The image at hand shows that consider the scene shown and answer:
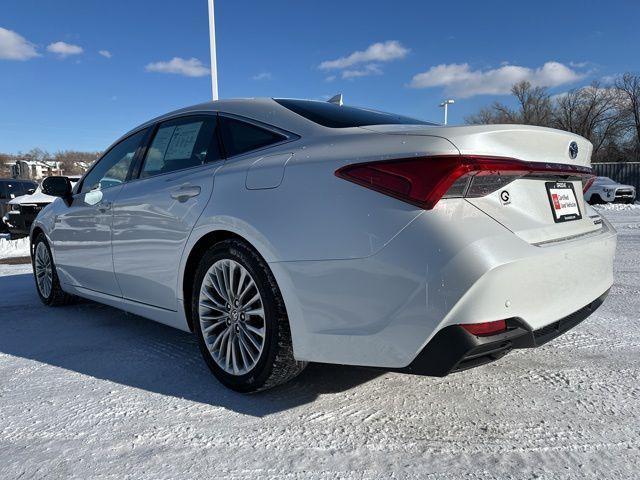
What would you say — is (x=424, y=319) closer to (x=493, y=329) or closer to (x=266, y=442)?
(x=493, y=329)

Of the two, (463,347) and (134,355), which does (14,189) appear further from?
(463,347)

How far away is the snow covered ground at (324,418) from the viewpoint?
1.93m

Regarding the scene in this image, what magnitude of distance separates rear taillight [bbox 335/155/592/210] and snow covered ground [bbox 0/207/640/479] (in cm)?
101

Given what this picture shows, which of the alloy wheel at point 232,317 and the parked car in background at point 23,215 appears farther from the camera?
the parked car in background at point 23,215

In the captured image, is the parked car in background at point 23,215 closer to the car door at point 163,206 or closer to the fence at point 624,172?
the car door at point 163,206

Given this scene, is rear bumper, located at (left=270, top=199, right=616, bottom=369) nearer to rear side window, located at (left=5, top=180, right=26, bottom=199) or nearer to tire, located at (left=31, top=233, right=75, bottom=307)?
tire, located at (left=31, top=233, right=75, bottom=307)

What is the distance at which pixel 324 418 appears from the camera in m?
2.31

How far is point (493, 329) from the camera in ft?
6.40

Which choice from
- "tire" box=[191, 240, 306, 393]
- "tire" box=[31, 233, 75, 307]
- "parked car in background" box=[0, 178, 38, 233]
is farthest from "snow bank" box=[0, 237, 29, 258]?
"tire" box=[191, 240, 306, 393]

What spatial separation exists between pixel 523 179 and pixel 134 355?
255 cm

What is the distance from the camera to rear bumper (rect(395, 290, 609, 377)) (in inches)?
74.9

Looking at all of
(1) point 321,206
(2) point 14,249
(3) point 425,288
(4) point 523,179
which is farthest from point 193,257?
(2) point 14,249

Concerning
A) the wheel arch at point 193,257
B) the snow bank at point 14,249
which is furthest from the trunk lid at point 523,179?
the snow bank at point 14,249

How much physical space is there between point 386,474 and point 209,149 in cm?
198
